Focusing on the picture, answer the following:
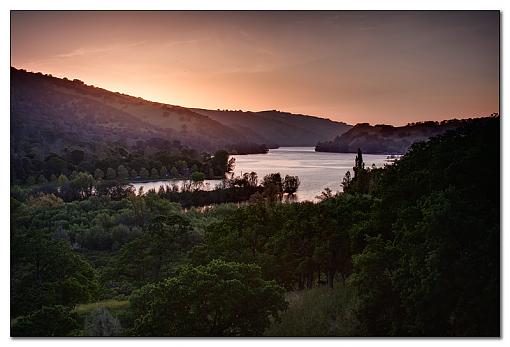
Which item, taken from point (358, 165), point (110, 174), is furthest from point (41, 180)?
point (358, 165)

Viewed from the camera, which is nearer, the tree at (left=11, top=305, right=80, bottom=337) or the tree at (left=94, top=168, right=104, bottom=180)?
the tree at (left=11, top=305, right=80, bottom=337)

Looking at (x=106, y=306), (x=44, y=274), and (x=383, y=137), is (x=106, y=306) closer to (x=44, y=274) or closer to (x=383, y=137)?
(x=44, y=274)

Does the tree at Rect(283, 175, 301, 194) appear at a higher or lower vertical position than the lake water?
lower

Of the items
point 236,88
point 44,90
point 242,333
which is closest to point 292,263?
point 242,333

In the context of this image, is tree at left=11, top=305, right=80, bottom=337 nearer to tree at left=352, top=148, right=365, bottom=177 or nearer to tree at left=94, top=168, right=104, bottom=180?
tree at left=94, top=168, right=104, bottom=180

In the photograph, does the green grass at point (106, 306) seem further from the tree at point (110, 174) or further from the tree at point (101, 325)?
the tree at point (110, 174)

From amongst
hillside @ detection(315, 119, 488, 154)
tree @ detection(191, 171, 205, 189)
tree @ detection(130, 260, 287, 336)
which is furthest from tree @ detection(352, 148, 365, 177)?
tree @ detection(191, 171, 205, 189)
